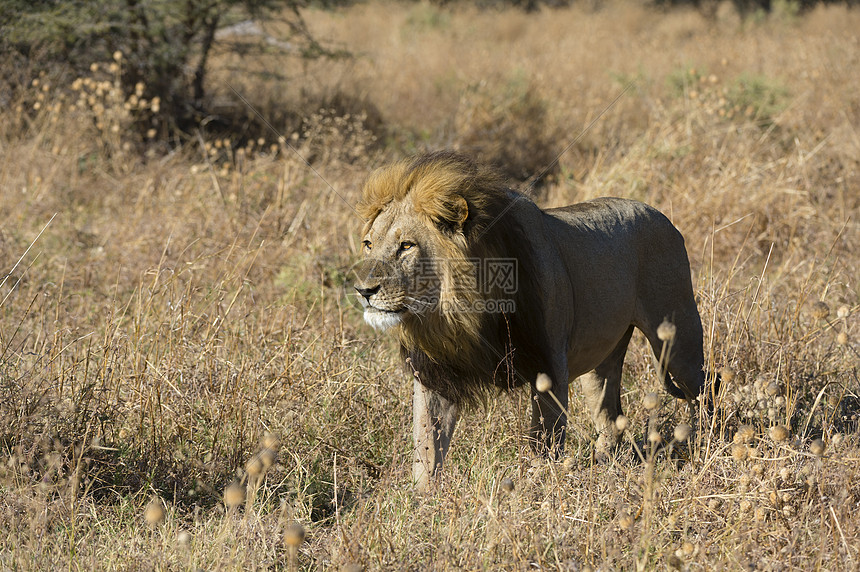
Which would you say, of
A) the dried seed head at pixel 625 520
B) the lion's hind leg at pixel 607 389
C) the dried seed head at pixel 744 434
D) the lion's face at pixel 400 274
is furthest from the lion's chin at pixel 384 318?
the lion's hind leg at pixel 607 389

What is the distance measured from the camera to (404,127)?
993 centimetres

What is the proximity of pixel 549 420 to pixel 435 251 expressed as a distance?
36.8 inches

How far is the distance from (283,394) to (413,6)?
15.8m

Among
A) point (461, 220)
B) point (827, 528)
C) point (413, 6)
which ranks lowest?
point (413, 6)

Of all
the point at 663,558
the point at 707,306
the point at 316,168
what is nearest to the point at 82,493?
the point at 663,558

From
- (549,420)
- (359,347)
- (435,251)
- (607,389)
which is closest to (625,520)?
(549,420)

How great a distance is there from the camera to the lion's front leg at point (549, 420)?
3.57m

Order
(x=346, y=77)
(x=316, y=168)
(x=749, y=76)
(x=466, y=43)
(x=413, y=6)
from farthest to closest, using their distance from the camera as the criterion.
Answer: (x=413, y=6) → (x=466, y=43) → (x=346, y=77) → (x=749, y=76) → (x=316, y=168)

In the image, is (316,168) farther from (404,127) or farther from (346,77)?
(346,77)

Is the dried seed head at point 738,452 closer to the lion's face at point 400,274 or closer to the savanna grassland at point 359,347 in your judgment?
the savanna grassland at point 359,347

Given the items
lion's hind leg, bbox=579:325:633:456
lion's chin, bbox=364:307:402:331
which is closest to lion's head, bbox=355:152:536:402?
lion's chin, bbox=364:307:402:331

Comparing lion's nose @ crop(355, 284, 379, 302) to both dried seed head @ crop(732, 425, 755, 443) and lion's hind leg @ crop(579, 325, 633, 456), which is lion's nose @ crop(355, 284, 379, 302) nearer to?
dried seed head @ crop(732, 425, 755, 443)

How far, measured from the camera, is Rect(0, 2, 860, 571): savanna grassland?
3.13m

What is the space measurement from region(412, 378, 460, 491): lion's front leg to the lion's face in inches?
20.8
